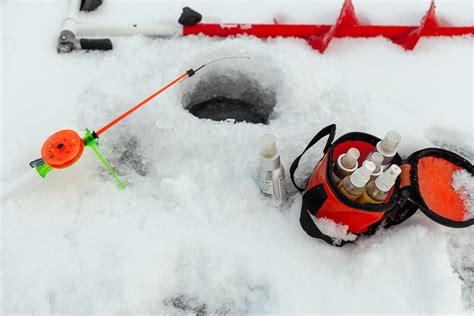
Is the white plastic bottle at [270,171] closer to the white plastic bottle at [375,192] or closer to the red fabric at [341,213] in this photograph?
the red fabric at [341,213]

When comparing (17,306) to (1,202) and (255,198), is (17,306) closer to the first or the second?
(1,202)

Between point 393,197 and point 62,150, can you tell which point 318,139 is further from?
point 62,150

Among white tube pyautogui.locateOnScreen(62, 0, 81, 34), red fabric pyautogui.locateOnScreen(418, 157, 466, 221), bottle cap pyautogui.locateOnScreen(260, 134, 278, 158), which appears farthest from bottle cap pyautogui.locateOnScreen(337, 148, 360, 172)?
white tube pyautogui.locateOnScreen(62, 0, 81, 34)

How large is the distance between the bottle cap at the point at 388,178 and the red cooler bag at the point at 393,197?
0.25 feet

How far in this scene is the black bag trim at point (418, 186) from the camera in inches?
54.9

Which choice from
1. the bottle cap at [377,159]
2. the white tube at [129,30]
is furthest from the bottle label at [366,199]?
the white tube at [129,30]

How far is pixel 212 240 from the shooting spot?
5.10 ft

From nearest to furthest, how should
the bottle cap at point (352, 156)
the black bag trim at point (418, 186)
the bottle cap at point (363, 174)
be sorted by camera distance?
1. the bottle cap at point (363, 174)
2. the bottle cap at point (352, 156)
3. the black bag trim at point (418, 186)

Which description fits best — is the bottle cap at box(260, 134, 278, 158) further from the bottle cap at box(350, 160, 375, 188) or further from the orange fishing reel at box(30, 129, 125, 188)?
the orange fishing reel at box(30, 129, 125, 188)

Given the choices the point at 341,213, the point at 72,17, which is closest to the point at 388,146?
the point at 341,213

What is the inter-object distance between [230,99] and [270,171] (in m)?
0.92

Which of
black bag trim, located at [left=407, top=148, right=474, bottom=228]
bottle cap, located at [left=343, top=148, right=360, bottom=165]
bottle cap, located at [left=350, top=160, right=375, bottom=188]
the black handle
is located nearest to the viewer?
bottle cap, located at [left=350, top=160, right=375, bottom=188]

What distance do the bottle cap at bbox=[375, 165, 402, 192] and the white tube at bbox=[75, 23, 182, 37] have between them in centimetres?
150

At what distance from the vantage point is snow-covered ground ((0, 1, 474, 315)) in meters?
1.45
